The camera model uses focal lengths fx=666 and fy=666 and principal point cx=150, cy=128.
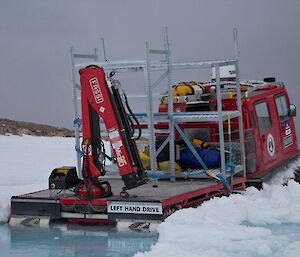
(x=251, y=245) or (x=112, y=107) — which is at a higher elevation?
(x=112, y=107)

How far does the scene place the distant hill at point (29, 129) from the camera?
23.0 m

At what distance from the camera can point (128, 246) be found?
23.5ft

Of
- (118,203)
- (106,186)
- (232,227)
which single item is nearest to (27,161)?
(106,186)

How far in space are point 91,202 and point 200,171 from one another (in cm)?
200

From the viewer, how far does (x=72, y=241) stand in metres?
7.50

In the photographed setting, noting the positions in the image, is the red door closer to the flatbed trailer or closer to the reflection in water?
the flatbed trailer

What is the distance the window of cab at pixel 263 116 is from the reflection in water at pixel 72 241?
139 inches

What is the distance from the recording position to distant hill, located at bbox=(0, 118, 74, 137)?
23.0 metres

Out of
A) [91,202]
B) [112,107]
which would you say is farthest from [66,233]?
[112,107]

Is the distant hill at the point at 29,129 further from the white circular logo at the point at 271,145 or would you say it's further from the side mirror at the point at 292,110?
the white circular logo at the point at 271,145

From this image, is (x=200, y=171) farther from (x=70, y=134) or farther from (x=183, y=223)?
(x=70, y=134)

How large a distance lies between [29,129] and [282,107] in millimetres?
14538

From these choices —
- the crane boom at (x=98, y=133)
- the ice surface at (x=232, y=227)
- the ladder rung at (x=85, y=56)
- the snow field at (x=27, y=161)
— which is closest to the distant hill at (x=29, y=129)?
the snow field at (x=27, y=161)

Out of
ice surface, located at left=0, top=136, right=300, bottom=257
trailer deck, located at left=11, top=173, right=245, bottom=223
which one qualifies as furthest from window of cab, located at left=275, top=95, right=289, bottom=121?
trailer deck, located at left=11, top=173, right=245, bottom=223
